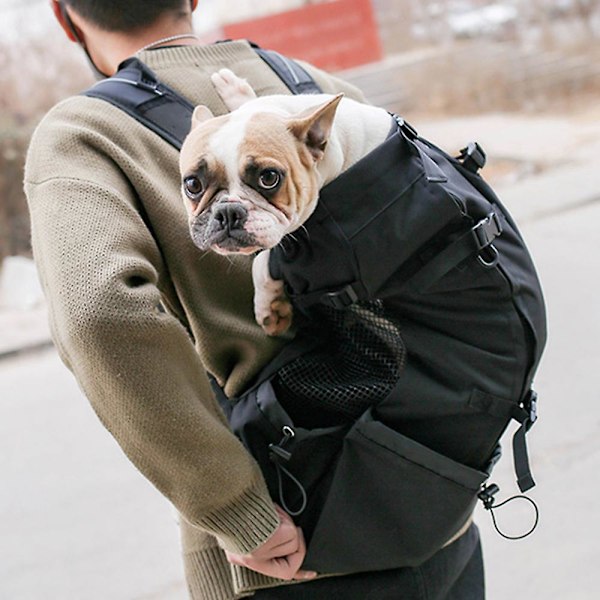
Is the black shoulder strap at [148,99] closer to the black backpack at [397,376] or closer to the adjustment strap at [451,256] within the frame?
the black backpack at [397,376]

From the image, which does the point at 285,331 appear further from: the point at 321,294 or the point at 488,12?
the point at 488,12

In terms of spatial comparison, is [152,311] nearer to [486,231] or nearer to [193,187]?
[193,187]

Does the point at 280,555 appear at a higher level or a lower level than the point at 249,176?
lower

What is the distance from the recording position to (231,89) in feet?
3.90

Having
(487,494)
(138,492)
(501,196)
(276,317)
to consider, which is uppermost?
(276,317)

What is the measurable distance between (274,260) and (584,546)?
188cm

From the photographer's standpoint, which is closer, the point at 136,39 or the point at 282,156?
the point at 282,156

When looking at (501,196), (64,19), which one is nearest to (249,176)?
(64,19)

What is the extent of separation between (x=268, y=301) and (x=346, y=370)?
0.46 feet

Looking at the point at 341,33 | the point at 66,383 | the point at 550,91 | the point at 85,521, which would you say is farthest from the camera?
the point at 550,91

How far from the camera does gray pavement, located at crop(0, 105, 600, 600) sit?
2.67 metres

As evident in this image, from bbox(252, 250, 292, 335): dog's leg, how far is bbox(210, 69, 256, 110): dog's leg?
0.69ft

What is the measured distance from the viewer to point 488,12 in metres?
12.4

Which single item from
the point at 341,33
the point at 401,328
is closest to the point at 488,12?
the point at 341,33
